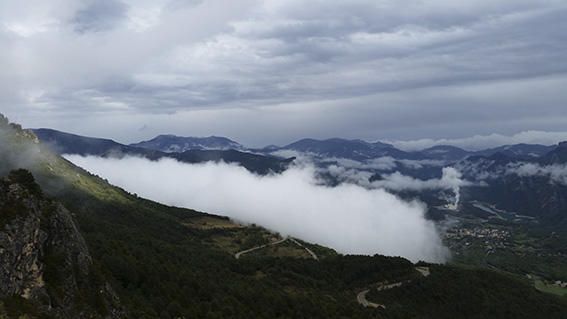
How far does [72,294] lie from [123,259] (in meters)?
64.2

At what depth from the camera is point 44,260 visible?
77562 millimetres

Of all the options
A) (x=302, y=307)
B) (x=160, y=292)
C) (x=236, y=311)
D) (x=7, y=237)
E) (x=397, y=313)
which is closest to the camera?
(x=7, y=237)

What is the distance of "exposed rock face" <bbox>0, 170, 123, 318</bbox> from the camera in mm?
69312

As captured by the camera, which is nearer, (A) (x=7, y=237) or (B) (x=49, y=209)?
(A) (x=7, y=237)

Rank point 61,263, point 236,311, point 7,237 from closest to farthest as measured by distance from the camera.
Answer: point 7,237
point 61,263
point 236,311

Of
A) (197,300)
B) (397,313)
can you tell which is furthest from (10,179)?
(397,313)

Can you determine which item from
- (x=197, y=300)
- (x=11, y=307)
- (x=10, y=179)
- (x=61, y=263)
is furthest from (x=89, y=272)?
(x=197, y=300)

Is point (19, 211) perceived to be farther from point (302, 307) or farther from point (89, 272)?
point (302, 307)

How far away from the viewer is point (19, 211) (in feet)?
259

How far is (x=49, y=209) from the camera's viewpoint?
88188 millimetres

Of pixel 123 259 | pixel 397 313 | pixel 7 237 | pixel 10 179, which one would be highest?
pixel 10 179

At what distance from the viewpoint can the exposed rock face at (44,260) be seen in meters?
69.3

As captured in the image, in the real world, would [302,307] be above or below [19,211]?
below

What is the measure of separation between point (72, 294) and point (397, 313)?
148 metres
